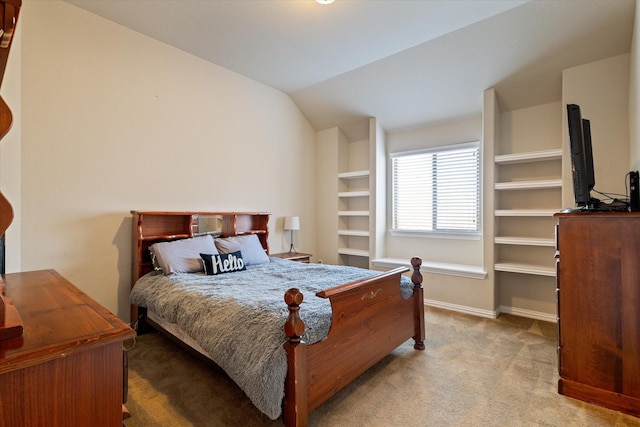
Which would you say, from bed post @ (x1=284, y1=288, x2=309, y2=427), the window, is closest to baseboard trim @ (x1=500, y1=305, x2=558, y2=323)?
the window

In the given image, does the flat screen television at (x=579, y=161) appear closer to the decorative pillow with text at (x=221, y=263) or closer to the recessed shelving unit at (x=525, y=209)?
the recessed shelving unit at (x=525, y=209)

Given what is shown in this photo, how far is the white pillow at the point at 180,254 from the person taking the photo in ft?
9.51

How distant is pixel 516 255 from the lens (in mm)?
3758

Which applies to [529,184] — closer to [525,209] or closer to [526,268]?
[525,209]

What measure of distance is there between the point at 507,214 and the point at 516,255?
0.61m

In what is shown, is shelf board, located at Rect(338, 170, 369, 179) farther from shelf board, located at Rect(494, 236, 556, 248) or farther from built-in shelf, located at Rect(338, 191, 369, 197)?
shelf board, located at Rect(494, 236, 556, 248)

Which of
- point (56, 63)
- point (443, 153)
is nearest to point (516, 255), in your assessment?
point (443, 153)

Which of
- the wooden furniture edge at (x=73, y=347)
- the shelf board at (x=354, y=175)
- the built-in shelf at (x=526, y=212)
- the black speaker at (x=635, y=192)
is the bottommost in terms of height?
the wooden furniture edge at (x=73, y=347)

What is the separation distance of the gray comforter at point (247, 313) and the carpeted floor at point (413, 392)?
0.35 m

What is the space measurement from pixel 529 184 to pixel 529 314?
1.50 metres

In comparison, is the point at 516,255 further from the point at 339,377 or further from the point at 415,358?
the point at 339,377

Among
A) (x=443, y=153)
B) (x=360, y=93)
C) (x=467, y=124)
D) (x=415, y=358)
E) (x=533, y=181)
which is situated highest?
(x=360, y=93)

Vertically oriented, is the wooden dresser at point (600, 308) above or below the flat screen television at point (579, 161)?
below

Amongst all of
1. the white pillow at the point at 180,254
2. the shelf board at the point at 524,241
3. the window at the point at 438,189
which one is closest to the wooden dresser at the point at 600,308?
the shelf board at the point at 524,241
